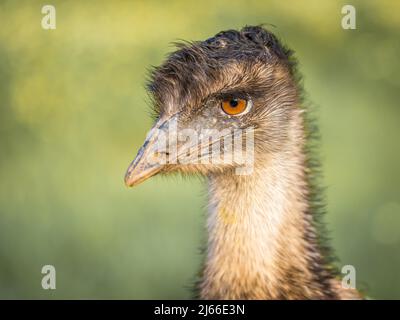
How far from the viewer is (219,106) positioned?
3490 millimetres

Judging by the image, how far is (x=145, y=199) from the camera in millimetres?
5914

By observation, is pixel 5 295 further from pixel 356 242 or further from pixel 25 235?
pixel 356 242

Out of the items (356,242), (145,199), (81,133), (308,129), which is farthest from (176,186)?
(308,129)


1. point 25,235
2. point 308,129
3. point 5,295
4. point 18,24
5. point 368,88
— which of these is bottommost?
point 5,295

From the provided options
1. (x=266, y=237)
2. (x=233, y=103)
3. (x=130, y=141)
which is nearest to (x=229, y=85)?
(x=233, y=103)

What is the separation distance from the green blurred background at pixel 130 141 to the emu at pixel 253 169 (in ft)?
6.17

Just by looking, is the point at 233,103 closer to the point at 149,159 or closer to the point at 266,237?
the point at 149,159

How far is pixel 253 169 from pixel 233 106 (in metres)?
0.26

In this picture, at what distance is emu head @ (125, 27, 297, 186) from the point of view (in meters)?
3.44

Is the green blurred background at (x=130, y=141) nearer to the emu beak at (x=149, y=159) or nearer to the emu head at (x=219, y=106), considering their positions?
the emu head at (x=219, y=106)

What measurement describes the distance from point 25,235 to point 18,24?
142 centimetres

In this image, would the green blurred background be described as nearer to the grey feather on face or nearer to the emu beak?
the grey feather on face

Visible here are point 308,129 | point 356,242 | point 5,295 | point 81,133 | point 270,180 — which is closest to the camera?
point 270,180

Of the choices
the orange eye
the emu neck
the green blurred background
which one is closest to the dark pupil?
the orange eye
